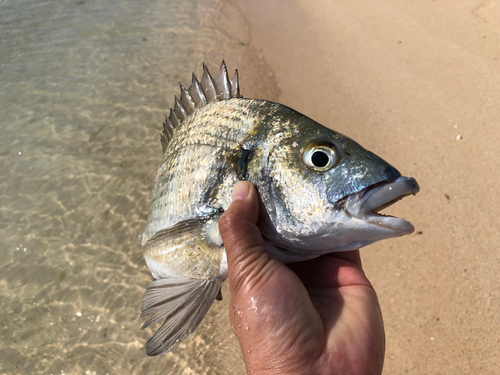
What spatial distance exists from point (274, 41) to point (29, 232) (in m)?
5.32

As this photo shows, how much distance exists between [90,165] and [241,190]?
11.7 feet

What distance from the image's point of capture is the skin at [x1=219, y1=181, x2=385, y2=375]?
1499 millimetres

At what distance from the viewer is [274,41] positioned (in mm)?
5816

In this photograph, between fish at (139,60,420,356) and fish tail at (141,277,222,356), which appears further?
fish tail at (141,277,222,356)

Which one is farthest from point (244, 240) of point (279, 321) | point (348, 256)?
point (348, 256)

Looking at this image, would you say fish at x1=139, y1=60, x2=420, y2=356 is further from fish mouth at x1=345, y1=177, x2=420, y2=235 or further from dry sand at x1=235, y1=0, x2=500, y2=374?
dry sand at x1=235, y1=0, x2=500, y2=374

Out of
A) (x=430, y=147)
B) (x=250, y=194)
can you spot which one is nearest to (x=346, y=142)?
(x=250, y=194)

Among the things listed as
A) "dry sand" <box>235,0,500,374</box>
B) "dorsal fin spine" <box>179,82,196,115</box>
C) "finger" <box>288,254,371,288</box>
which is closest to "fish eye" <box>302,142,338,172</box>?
"finger" <box>288,254,371,288</box>

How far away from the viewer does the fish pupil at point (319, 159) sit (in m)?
1.54

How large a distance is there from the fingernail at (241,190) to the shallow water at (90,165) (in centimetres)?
202

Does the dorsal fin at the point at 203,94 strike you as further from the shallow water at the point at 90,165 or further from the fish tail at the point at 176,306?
the shallow water at the point at 90,165

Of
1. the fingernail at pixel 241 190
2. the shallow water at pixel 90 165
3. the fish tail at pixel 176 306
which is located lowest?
the shallow water at pixel 90 165

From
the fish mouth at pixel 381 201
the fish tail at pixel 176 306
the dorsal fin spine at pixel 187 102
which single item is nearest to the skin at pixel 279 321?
the fish tail at pixel 176 306

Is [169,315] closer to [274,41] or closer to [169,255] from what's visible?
[169,255]
